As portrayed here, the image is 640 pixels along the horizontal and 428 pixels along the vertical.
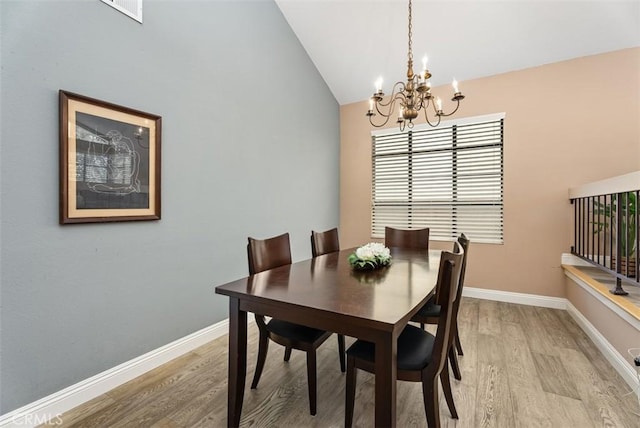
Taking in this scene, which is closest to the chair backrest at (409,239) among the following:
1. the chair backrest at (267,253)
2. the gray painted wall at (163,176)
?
the gray painted wall at (163,176)

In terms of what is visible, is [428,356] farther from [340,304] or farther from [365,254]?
[365,254]

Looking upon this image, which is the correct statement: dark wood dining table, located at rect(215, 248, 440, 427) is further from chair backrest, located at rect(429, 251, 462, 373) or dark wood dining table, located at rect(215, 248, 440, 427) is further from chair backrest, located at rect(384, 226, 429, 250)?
chair backrest, located at rect(384, 226, 429, 250)

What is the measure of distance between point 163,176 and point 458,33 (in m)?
3.39

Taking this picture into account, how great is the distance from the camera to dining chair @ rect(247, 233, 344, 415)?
160cm

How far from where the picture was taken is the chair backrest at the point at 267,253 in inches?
70.1

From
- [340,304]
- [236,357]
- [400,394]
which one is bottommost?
[400,394]

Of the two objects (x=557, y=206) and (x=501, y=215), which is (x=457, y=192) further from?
(x=557, y=206)

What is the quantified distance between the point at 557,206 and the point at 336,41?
3269 mm

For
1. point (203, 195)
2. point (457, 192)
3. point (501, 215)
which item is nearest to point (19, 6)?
point (203, 195)

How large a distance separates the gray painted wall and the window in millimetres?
1474

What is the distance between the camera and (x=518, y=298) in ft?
11.3

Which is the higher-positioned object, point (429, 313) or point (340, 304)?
point (340, 304)

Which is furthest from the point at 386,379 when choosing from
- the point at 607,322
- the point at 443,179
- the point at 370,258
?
the point at 443,179

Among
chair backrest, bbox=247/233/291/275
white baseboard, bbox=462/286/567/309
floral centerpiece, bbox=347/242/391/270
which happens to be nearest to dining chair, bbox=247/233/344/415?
chair backrest, bbox=247/233/291/275
